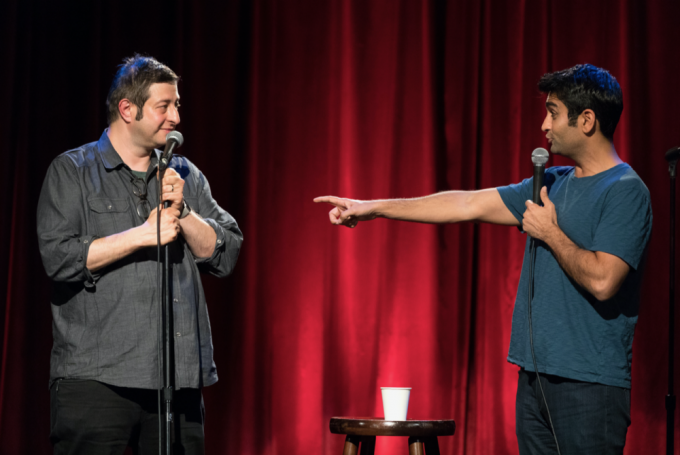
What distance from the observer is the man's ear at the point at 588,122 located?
2.11 metres

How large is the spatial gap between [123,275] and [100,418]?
438 mm

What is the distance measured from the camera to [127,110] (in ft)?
7.42

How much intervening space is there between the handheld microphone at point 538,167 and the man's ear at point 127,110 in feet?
4.35

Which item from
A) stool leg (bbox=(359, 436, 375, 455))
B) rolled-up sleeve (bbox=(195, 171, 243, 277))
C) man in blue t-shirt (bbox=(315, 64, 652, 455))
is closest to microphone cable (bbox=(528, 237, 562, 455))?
man in blue t-shirt (bbox=(315, 64, 652, 455))

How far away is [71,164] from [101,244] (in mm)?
329

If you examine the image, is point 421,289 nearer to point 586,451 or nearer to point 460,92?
point 460,92

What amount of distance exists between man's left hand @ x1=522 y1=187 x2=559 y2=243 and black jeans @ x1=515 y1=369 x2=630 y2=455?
44 centimetres

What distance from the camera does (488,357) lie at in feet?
12.6

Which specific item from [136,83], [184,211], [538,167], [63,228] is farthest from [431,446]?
[136,83]

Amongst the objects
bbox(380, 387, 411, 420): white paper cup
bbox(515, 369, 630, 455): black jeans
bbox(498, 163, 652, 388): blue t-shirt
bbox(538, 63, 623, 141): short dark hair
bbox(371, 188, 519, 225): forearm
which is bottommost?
bbox(380, 387, 411, 420): white paper cup

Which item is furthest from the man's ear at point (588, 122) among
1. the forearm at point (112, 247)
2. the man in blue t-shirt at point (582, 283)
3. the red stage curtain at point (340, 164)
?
the red stage curtain at point (340, 164)

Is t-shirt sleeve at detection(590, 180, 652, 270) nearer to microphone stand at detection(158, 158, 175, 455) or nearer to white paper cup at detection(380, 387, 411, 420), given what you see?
white paper cup at detection(380, 387, 411, 420)

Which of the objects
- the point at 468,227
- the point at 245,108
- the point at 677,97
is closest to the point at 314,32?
the point at 245,108

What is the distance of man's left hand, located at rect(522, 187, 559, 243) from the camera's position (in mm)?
1987
